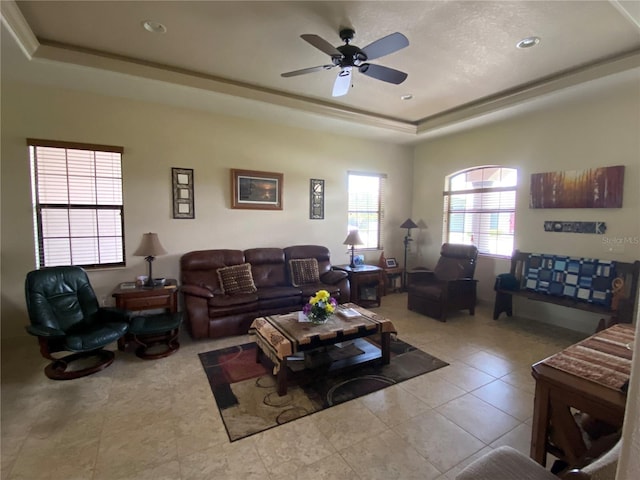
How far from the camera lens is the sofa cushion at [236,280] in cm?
413

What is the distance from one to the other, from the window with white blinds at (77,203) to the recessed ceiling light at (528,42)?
460 cm

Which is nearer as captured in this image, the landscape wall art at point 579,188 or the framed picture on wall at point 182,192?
the landscape wall art at point 579,188

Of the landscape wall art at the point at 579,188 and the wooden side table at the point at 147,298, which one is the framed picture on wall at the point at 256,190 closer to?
the wooden side table at the point at 147,298

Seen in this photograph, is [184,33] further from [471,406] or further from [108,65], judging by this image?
[471,406]

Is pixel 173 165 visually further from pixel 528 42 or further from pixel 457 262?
pixel 457 262

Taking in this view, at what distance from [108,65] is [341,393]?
3917 millimetres

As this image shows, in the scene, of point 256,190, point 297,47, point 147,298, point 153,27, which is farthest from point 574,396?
point 256,190

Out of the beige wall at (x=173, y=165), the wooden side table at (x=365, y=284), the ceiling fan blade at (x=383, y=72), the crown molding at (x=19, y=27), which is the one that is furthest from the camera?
the wooden side table at (x=365, y=284)

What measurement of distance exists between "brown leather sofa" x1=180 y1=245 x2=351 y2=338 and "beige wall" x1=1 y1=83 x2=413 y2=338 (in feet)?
1.04

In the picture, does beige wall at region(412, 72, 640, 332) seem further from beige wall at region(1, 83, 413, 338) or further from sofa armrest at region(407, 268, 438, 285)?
beige wall at region(1, 83, 413, 338)

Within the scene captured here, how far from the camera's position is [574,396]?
1487 millimetres

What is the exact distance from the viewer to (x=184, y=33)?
279cm

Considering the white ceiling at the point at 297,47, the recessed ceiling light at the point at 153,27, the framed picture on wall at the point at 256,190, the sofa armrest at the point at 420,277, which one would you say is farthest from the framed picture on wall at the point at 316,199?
the recessed ceiling light at the point at 153,27

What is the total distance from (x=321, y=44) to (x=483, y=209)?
161 inches
